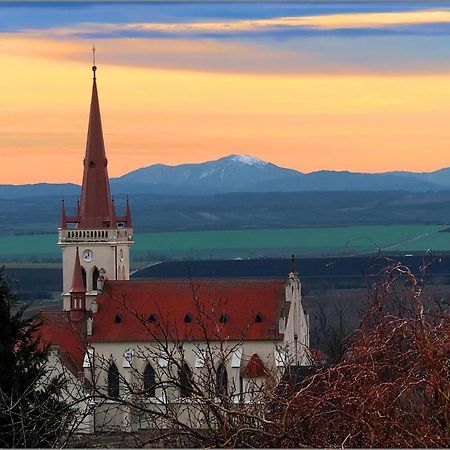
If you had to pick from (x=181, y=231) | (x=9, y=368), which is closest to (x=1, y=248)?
(x=181, y=231)

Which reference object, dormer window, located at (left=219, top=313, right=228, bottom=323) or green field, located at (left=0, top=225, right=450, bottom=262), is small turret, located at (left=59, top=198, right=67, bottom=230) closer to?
dormer window, located at (left=219, top=313, right=228, bottom=323)

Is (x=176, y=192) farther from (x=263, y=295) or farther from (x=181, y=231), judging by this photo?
(x=263, y=295)

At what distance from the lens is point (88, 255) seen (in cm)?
6631

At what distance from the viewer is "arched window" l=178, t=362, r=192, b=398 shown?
8.12 metres

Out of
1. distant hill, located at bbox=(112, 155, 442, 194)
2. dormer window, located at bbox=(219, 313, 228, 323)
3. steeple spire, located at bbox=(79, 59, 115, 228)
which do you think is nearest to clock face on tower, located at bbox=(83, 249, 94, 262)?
steeple spire, located at bbox=(79, 59, 115, 228)

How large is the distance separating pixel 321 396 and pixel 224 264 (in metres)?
97.8

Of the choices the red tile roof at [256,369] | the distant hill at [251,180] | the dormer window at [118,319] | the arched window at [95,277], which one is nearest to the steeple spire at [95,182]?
the arched window at [95,277]

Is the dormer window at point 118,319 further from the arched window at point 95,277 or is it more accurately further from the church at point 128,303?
the arched window at point 95,277

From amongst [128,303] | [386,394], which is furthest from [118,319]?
[386,394]

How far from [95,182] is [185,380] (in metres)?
61.8

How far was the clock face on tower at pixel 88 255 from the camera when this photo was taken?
66.0m

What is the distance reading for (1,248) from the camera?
5005 inches

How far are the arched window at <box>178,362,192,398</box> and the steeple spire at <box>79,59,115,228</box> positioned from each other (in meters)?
59.6

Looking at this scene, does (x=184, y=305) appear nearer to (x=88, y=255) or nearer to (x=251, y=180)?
(x=88, y=255)
